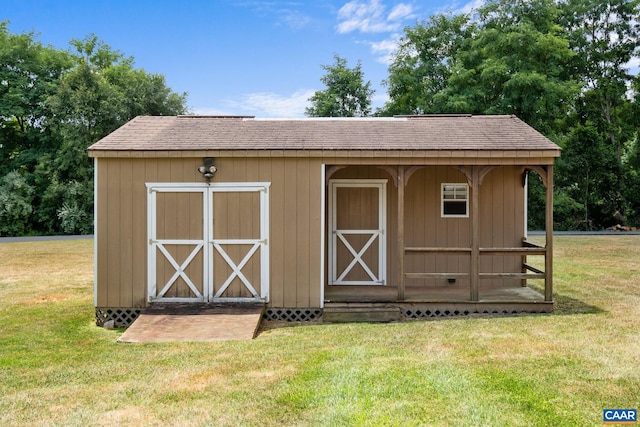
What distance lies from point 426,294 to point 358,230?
1590 millimetres

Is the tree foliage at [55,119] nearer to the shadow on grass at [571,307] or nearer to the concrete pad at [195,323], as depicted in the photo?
the concrete pad at [195,323]

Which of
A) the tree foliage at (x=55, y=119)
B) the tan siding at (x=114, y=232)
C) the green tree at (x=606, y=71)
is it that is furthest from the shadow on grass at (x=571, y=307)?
the tree foliage at (x=55, y=119)

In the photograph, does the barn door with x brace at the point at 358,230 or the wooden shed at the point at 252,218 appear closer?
the wooden shed at the point at 252,218

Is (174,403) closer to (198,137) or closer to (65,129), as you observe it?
(198,137)

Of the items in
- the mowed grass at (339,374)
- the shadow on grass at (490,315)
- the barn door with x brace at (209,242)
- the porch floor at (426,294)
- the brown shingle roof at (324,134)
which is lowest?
the shadow on grass at (490,315)

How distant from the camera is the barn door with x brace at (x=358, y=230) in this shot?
27.6 ft

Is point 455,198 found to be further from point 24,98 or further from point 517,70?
point 24,98

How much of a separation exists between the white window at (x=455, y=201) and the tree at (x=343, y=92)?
20.2 meters

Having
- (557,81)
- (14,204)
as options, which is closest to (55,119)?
(14,204)

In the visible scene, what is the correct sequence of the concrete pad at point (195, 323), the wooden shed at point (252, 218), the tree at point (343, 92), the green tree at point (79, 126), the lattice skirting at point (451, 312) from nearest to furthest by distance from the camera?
the concrete pad at point (195, 323)
the wooden shed at point (252, 218)
the lattice skirting at point (451, 312)
the green tree at point (79, 126)
the tree at point (343, 92)

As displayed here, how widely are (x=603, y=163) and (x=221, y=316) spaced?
78.6 feet

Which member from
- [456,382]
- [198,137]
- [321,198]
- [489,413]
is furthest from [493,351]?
[198,137]

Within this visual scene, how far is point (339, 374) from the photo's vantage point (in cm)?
451

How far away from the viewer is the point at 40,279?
36.7 feet
